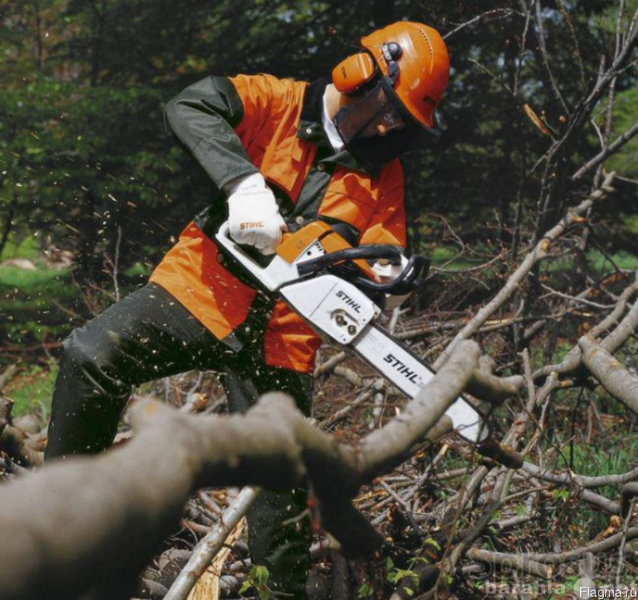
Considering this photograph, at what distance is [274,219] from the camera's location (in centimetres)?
276

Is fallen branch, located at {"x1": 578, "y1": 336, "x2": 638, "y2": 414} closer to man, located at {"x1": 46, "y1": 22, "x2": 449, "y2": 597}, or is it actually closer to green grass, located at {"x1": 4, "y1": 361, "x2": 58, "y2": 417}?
man, located at {"x1": 46, "y1": 22, "x2": 449, "y2": 597}

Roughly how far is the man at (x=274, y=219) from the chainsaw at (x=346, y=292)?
0.08m

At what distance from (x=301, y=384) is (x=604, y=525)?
1.34 m

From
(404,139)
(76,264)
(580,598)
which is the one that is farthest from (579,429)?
(76,264)

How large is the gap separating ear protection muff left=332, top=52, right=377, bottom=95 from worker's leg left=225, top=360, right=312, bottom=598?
1053mm

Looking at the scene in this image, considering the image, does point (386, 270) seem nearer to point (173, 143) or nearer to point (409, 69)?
point (409, 69)

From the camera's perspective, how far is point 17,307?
29.0 feet

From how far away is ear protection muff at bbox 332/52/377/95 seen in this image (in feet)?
9.66

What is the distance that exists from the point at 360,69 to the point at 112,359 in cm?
131

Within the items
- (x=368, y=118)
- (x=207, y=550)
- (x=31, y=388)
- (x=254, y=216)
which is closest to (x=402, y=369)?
(x=254, y=216)

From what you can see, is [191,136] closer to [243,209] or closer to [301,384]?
[243,209]

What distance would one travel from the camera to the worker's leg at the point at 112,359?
2799 millimetres

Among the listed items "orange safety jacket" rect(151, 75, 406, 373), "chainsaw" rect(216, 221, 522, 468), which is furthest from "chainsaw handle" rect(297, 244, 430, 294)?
"orange safety jacket" rect(151, 75, 406, 373)
